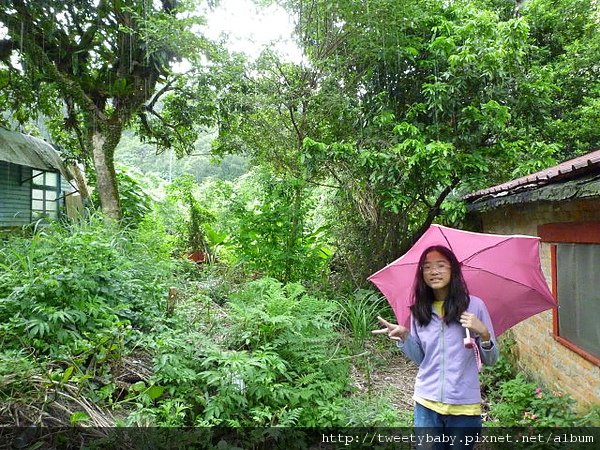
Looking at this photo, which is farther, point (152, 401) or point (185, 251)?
point (185, 251)

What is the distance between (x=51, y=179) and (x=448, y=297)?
52.4ft

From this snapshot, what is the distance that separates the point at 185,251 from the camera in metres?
11.4

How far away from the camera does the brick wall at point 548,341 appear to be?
12.9 feet

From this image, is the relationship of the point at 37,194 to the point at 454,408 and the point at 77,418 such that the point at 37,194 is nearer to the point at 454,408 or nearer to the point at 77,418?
the point at 77,418

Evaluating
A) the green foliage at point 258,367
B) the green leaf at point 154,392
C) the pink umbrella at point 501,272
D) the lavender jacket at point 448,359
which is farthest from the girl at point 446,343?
the green leaf at point 154,392

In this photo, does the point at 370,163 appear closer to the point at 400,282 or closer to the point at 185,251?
the point at 400,282

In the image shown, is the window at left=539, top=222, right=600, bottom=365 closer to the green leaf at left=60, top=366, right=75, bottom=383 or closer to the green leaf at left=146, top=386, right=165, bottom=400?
the green leaf at left=146, top=386, right=165, bottom=400

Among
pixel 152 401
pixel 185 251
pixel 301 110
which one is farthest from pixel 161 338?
pixel 185 251

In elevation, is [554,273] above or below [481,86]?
below

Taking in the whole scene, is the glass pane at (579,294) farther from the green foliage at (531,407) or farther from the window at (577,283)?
the green foliage at (531,407)

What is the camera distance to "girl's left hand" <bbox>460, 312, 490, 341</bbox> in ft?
7.06

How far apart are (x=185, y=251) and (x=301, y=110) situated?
5.28 metres

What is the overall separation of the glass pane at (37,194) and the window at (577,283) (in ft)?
48.2

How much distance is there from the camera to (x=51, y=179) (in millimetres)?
15031
